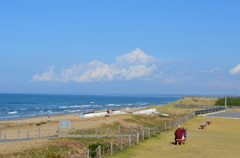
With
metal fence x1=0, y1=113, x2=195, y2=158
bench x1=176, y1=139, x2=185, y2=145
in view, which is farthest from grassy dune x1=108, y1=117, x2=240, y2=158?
metal fence x1=0, y1=113, x2=195, y2=158

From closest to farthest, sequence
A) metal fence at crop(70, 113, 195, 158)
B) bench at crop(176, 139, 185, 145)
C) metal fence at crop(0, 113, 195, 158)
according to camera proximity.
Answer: metal fence at crop(70, 113, 195, 158), metal fence at crop(0, 113, 195, 158), bench at crop(176, 139, 185, 145)

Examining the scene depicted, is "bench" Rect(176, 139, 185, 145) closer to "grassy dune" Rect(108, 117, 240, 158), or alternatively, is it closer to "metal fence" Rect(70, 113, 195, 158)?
"grassy dune" Rect(108, 117, 240, 158)

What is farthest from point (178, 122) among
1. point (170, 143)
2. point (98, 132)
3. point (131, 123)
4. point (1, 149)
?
Result: point (1, 149)

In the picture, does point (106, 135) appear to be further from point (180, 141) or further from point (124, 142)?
point (180, 141)

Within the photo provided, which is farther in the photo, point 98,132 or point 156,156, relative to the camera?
point 98,132

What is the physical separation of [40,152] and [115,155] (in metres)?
5.18

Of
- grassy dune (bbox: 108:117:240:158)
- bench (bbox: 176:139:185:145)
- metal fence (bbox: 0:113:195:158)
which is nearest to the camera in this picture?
grassy dune (bbox: 108:117:240:158)

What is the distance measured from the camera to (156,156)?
20.9 metres

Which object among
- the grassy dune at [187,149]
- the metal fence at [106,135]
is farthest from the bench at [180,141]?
the metal fence at [106,135]

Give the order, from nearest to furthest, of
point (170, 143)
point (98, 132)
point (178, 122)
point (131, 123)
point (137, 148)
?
point (137, 148) < point (170, 143) < point (98, 132) < point (178, 122) < point (131, 123)

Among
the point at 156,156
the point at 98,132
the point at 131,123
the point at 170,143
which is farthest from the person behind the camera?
the point at 131,123

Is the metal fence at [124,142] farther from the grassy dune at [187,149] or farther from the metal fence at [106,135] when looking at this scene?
the grassy dune at [187,149]

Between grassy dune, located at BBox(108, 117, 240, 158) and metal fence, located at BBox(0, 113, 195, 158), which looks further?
metal fence, located at BBox(0, 113, 195, 158)

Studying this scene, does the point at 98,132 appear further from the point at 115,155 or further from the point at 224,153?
the point at 224,153
